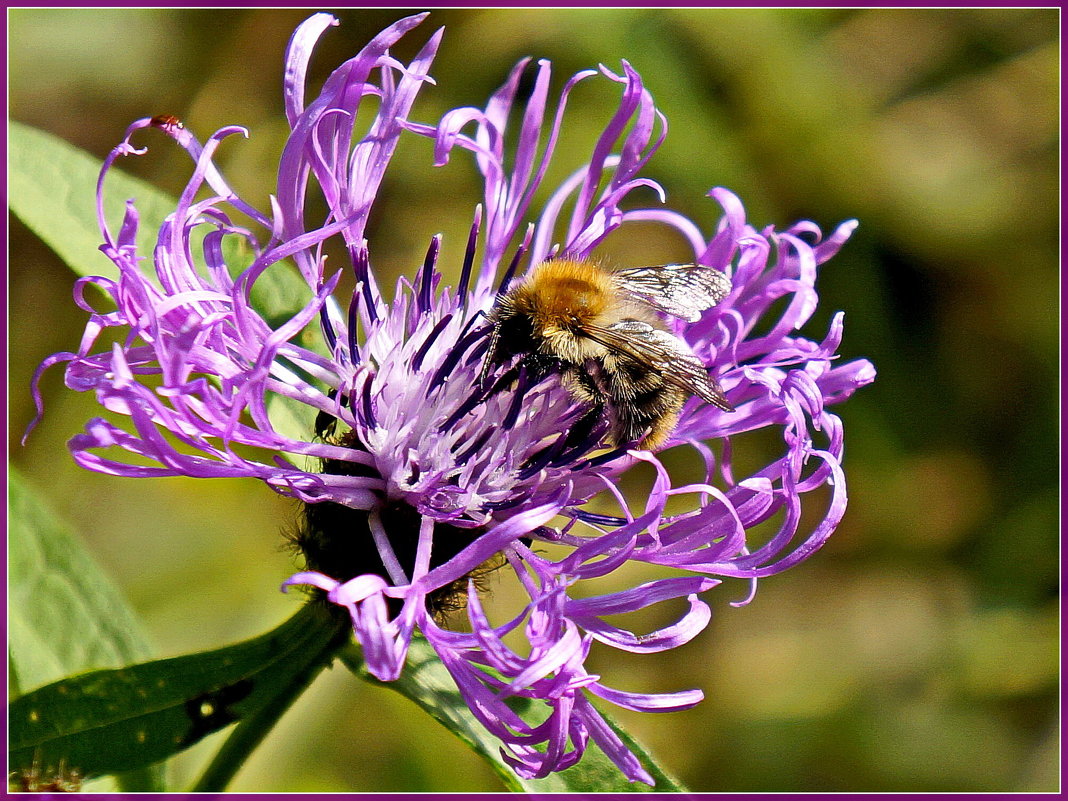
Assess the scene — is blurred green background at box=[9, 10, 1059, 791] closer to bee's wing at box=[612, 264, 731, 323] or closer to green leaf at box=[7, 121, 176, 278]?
green leaf at box=[7, 121, 176, 278]

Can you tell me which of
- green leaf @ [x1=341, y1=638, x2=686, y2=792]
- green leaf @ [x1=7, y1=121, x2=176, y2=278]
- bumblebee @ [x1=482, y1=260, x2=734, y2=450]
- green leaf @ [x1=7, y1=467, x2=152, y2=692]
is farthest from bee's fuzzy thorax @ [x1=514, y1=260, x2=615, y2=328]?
green leaf @ [x1=7, y1=467, x2=152, y2=692]

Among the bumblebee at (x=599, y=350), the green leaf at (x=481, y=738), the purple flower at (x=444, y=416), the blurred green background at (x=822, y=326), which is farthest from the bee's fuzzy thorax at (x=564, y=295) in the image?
the blurred green background at (x=822, y=326)

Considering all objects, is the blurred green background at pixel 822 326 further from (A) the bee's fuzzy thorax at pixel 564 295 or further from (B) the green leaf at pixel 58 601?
(A) the bee's fuzzy thorax at pixel 564 295

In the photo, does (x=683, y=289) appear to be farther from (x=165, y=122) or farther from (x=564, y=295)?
(x=165, y=122)

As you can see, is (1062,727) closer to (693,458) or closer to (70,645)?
(693,458)

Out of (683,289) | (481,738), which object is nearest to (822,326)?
(683,289)

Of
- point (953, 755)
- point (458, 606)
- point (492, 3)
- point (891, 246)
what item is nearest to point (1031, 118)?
point (891, 246)
